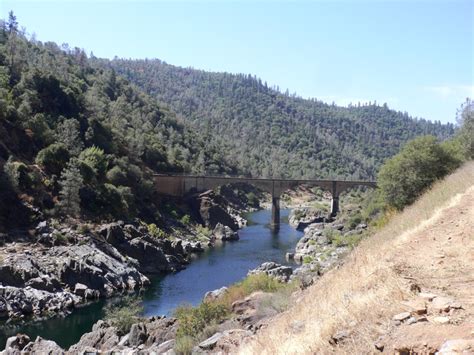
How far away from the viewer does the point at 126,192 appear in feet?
191

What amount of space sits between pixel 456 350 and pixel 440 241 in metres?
7.22

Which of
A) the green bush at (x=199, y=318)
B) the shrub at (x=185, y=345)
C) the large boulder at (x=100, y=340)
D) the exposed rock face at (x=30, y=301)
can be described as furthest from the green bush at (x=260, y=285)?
the exposed rock face at (x=30, y=301)

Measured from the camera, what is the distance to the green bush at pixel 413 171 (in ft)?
100

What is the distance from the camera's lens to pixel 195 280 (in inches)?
1698

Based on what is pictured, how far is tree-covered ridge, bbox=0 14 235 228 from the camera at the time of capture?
49.0 m

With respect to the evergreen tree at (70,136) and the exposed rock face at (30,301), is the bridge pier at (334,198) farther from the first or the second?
the exposed rock face at (30,301)

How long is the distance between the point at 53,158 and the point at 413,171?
38.4 metres

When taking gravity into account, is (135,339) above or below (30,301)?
above

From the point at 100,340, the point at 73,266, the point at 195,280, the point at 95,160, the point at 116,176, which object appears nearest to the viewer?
the point at 100,340

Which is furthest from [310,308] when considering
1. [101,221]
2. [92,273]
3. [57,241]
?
[101,221]

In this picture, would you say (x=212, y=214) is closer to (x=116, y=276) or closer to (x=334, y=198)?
(x=334, y=198)

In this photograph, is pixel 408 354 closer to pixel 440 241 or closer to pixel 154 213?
pixel 440 241

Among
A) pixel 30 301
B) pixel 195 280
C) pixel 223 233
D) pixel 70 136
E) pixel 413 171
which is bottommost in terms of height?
pixel 195 280

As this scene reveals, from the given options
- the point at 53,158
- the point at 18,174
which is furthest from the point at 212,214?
the point at 18,174
